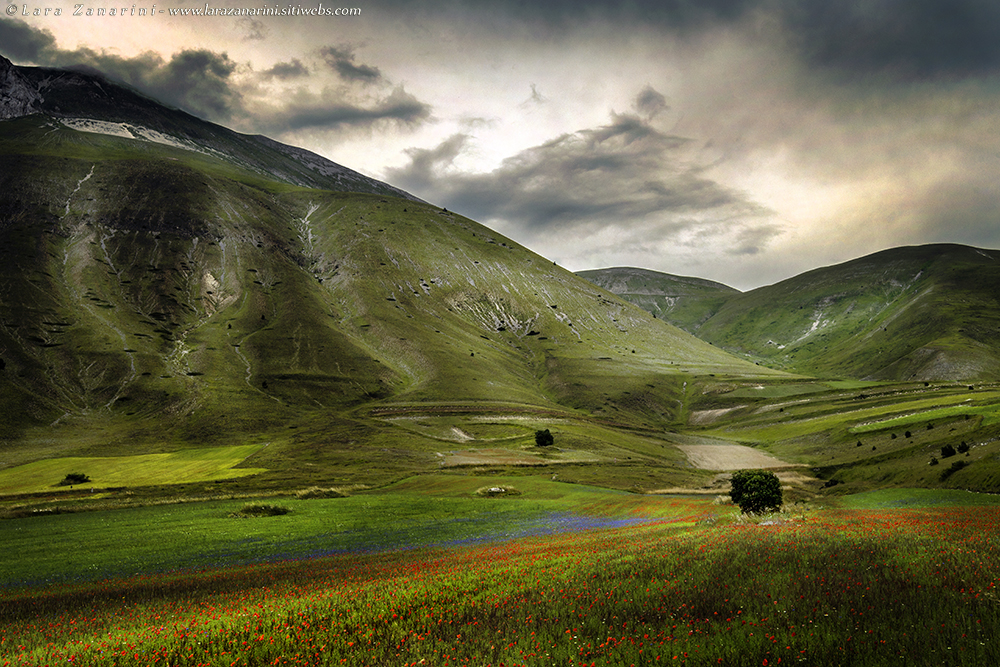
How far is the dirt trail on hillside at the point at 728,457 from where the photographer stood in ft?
346

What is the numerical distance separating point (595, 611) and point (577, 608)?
56 cm

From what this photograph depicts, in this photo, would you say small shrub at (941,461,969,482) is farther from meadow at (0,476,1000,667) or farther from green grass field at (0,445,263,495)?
green grass field at (0,445,263,495)

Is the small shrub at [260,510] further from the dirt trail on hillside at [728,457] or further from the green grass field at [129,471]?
the dirt trail on hillside at [728,457]

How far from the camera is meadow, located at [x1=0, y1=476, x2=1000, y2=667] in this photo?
9492 millimetres

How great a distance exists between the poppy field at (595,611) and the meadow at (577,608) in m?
0.06

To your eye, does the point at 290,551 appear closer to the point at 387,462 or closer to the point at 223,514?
the point at 223,514

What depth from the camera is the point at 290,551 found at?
32.8 m

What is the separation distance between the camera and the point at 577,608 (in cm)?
1287

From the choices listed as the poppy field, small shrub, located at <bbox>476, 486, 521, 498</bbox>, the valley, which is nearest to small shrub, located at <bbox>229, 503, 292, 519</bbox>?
the valley

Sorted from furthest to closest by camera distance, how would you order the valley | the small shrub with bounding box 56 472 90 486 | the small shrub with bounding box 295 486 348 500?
the small shrub with bounding box 56 472 90 486 < the small shrub with bounding box 295 486 348 500 < the valley

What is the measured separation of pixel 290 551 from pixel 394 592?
66.5 feet

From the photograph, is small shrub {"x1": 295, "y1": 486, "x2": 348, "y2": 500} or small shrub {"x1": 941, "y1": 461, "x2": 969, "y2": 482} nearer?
small shrub {"x1": 941, "y1": 461, "x2": 969, "y2": 482}

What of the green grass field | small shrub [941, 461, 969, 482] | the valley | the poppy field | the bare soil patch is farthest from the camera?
the bare soil patch

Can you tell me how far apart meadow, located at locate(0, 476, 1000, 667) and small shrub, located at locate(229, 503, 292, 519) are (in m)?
25.0
